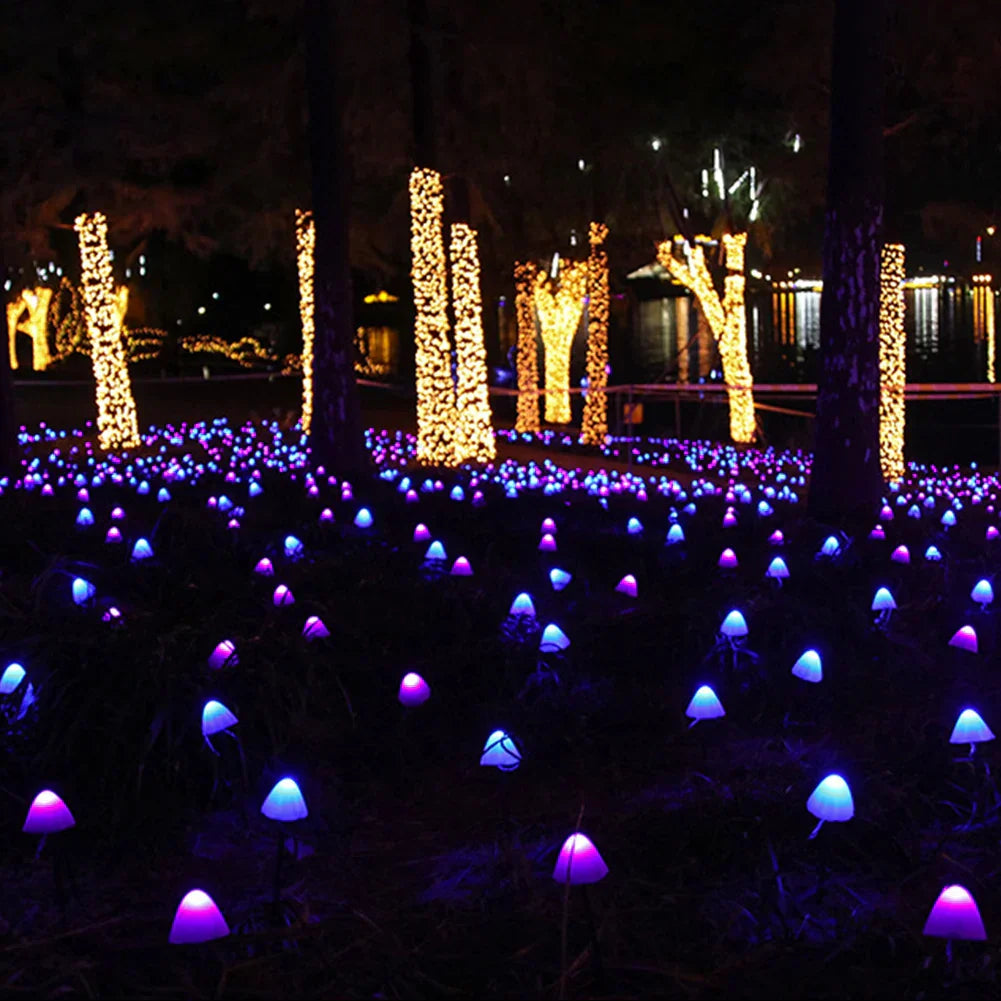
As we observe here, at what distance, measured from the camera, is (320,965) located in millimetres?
2924

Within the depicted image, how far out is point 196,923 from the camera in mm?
2922

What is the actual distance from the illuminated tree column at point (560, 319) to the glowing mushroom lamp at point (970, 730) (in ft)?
72.9

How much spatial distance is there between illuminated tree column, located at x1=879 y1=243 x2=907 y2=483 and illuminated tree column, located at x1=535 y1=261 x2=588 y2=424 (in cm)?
881

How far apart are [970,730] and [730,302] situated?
20.3 m

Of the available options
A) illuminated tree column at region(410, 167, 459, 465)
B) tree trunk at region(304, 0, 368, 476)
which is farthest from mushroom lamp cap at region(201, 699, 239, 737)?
illuminated tree column at region(410, 167, 459, 465)

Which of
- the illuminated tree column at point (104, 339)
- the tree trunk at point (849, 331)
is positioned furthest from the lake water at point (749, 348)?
the tree trunk at point (849, 331)

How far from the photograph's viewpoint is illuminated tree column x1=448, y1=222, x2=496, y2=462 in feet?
54.4

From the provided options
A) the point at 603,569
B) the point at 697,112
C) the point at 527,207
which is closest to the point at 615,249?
the point at 527,207

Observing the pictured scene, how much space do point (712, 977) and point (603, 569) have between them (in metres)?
3.85

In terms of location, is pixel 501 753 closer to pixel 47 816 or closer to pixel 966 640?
pixel 47 816

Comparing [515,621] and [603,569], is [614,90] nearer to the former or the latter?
[603,569]

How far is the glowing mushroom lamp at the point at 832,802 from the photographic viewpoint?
132 inches

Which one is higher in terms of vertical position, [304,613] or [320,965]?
[304,613]

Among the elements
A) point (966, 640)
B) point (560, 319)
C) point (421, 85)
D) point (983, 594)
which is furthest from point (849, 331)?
point (560, 319)
